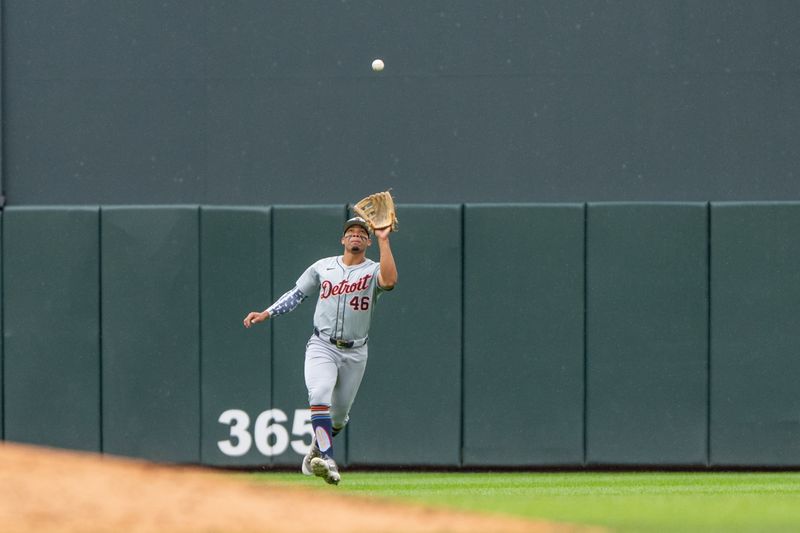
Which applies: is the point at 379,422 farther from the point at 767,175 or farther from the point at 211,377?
the point at 767,175

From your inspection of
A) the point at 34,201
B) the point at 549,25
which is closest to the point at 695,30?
the point at 549,25

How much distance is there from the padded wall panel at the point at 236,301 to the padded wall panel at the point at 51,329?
2.66ft

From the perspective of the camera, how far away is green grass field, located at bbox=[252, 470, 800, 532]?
269 inches

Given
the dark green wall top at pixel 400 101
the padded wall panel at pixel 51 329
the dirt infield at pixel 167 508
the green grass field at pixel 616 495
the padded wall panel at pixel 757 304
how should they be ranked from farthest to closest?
the dark green wall top at pixel 400 101
the padded wall panel at pixel 51 329
the padded wall panel at pixel 757 304
the green grass field at pixel 616 495
the dirt infield at pixel 167 508

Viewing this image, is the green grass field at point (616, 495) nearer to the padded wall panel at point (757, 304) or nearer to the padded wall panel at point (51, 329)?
the padded wall panel at point (757, 304)

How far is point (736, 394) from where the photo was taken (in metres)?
9.90

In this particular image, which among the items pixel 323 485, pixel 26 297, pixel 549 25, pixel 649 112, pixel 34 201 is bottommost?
pixel 323 485

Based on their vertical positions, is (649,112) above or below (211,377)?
above

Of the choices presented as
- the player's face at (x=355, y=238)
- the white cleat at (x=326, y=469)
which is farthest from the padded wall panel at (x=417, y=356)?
the white cleat at (x=326, y=469)

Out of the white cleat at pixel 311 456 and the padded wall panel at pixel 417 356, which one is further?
the padded wall panel at pixel 417 356

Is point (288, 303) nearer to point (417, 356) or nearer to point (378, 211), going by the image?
point (378, 211)

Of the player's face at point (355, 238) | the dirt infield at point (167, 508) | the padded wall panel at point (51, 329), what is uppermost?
the player's face at point (355, 238)

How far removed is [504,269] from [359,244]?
5.05 feet

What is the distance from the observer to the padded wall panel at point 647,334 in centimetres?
990
